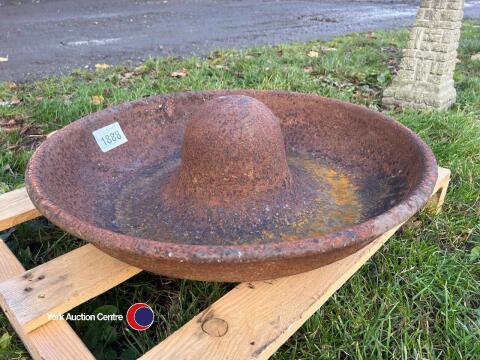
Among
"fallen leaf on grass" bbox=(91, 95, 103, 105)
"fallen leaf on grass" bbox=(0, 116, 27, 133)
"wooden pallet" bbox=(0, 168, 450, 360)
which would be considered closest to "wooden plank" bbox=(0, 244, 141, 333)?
"wooden pallet" bbox=(0, 168, 450, 360)

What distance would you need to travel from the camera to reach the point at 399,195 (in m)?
1.74

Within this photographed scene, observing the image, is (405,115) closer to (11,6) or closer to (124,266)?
(124,266)

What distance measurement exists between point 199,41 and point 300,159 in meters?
4.36

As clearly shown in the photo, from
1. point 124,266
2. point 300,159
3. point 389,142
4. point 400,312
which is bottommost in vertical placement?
point 400,312

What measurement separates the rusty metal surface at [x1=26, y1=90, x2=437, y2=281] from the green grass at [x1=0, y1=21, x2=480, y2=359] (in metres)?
0.43

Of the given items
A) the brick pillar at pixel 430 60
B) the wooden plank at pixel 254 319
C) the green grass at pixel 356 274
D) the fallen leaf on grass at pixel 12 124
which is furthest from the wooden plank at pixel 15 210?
the brick pillar at pixel 430 60

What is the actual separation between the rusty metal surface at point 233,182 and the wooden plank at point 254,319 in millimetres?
193

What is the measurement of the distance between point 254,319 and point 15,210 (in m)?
1.22

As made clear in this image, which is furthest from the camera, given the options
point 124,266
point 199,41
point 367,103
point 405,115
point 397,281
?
point 199,41

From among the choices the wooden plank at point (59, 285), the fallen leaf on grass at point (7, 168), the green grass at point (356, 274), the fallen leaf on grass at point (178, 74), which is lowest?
the green grass at point (356, 274)

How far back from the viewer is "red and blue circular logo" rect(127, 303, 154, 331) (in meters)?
1.83

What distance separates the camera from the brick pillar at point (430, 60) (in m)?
3.85

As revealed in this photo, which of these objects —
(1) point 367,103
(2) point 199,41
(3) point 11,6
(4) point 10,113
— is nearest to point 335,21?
(2) point 199,41

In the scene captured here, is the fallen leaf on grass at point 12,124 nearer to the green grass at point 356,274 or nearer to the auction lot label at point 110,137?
the green grass at point 356,274
